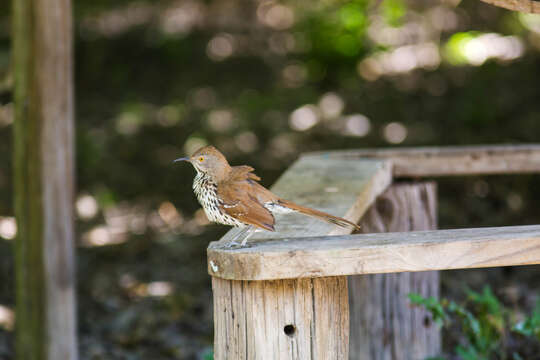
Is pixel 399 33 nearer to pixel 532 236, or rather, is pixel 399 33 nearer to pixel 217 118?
pixel 217 118

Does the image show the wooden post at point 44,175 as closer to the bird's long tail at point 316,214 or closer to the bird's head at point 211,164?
the bird's head at point 211,164

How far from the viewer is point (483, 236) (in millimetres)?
2498

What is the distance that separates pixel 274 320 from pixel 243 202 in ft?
1.49

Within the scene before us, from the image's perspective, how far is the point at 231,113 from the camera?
9.30 meters

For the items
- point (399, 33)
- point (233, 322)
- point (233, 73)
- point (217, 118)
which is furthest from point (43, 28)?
point (399, 33)

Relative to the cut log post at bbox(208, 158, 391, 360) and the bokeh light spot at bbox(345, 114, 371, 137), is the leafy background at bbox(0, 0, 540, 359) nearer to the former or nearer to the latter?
the bokeh light spot at bbox(345, 114, 371, 137)

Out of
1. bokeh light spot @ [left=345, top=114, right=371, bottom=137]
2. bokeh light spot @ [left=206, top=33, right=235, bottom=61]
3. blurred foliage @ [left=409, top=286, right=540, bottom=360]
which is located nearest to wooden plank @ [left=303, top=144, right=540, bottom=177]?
blurred foliage @ [left=409, top=286, right=540, bottom=360]

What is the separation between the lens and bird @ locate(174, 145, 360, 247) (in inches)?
102

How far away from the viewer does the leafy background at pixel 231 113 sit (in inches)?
241

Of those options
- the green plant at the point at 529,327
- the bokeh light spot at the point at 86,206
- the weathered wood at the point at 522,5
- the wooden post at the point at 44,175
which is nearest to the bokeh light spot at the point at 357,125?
the bokeh light spot at the point at 86,206

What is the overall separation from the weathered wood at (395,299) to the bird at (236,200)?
1441 millimetres

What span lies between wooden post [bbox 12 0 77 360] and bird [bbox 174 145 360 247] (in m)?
1.52

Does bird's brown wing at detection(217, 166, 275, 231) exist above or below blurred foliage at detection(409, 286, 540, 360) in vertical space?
above

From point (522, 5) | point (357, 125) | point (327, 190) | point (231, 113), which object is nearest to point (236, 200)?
point (327, 190)
